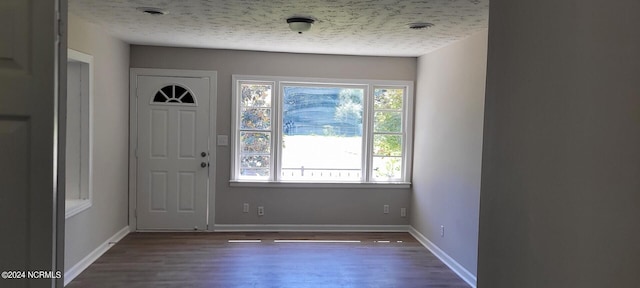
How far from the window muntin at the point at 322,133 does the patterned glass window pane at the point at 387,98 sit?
190mm

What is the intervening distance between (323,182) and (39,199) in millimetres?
4261

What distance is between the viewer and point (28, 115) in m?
1.23

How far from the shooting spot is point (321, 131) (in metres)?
5.45

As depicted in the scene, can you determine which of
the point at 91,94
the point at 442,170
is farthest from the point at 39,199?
the point at 442,170

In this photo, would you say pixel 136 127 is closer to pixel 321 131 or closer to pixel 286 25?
pixel 321 131

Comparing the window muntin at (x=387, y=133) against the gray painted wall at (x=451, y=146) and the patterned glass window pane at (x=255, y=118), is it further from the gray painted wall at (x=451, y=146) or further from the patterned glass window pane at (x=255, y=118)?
the patterned glass window pane at (x=255, y=118)

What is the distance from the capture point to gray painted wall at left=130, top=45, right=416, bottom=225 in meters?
5.12

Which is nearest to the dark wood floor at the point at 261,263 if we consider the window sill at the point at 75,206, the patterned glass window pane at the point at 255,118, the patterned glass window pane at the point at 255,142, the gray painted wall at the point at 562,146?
the window sill at the point at 75,206

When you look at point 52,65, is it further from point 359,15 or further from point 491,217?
point 359,15

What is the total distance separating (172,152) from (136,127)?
52 centimetres

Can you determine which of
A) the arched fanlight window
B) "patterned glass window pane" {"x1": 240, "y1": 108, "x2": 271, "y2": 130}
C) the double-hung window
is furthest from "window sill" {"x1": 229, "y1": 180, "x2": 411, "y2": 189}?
the arched fanlight window

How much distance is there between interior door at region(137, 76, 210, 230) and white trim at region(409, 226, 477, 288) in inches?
108

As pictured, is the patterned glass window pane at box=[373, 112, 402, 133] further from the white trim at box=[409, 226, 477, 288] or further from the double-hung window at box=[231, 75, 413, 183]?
the white trim at box=[409, 226, 477, 288]

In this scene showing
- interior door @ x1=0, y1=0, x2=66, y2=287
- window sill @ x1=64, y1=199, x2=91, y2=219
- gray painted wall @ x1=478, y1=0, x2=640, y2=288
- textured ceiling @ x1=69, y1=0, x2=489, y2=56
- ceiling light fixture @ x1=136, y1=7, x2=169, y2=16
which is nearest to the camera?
gray painted wall @ x1=478, y1=0, x2=640, y2=288
